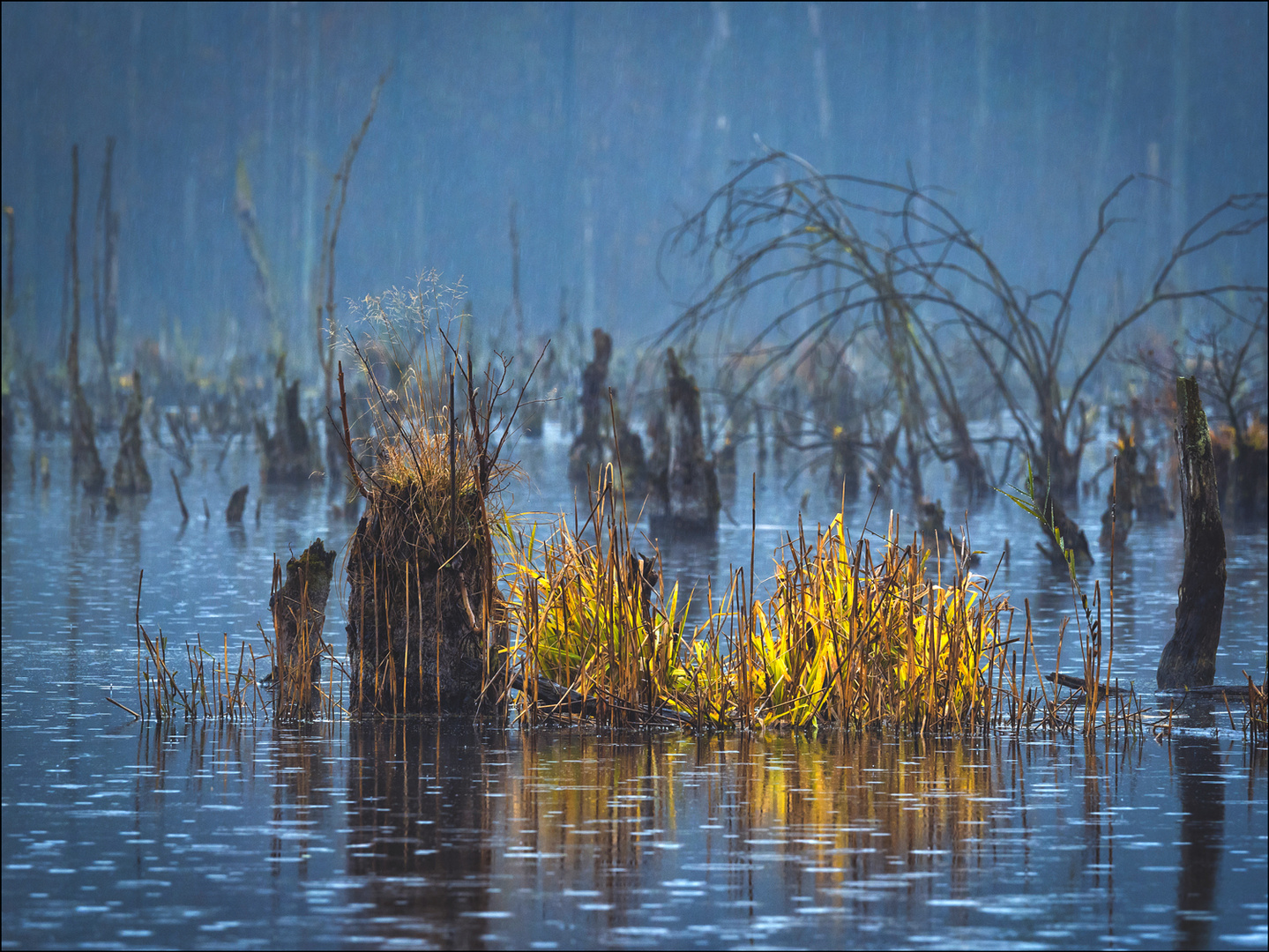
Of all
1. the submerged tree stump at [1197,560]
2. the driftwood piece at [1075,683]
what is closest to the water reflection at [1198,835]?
the driftwood piece at [1075,683]

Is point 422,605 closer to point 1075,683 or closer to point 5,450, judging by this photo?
point 1075,683

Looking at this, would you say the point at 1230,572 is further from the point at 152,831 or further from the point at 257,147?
the point at 257,147

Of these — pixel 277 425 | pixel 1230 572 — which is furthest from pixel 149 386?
pixel 1230 572

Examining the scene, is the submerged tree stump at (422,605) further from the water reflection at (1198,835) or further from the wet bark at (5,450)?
the wet bark at (5,450)

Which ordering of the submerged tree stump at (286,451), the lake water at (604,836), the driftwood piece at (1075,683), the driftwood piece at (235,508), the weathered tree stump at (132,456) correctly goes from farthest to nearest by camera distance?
the submerged tree stump at (286,451) < the weathered tree stump at (132,456) < the driftwood piece at (235,508) < the driftwood piece at (1075,683) < the lake water at (604,836)

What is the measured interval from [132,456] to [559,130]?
8545 cm

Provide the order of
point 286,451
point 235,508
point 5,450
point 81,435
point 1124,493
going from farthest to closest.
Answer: point 286,451
point 5,450
point 81,435
point 235,508
point 1124,493

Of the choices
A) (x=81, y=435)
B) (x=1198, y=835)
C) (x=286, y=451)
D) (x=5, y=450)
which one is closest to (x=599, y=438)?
(x=286, y=451)

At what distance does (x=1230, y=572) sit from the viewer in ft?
56.0

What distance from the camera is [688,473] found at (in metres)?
21.0

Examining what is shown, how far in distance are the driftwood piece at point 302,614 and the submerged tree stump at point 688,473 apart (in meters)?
11.6

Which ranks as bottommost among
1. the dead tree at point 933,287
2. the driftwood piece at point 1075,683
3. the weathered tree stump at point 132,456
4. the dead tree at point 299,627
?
the driftwood piece at point 1075,683

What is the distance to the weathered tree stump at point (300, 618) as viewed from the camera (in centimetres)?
883

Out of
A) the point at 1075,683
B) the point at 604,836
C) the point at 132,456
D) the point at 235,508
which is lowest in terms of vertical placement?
the point at 604,836
